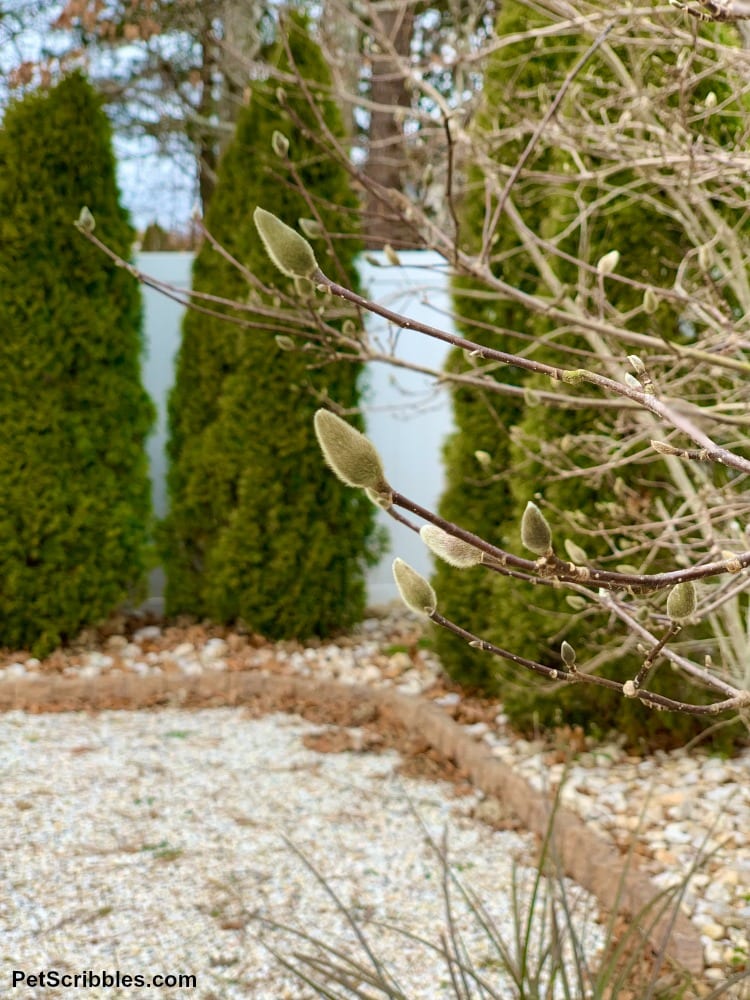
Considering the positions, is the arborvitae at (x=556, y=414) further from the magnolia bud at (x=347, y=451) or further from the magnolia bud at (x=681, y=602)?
Answer: the magnolia bud at (x=347, y=451)

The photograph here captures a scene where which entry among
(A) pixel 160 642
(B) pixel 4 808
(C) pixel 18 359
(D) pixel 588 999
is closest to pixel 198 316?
(C) pixel 18 359

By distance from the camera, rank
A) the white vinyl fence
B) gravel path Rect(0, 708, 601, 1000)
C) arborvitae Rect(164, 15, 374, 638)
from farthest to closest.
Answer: the white vinyl fence
arborvitae Rect(164, 15, 374, 638)
gravel path Rect(0, 708, 601, 1000)

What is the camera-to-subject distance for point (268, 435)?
5.12 metres

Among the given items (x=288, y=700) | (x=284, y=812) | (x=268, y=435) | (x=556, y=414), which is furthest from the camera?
(x=268, y=435)

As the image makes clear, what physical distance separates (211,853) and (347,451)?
8.00ft

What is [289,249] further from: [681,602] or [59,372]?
[59,372]

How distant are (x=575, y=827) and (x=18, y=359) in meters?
3.57

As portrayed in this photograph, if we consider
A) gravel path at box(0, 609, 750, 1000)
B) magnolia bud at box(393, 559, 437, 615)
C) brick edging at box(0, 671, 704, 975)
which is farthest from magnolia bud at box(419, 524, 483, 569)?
brick edging at box(0, 671, 704, 975)

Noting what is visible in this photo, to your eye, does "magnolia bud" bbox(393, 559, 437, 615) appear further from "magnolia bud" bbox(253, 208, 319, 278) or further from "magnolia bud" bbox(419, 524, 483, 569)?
"magnolia bud" bbox(253, 208, 319, 278)

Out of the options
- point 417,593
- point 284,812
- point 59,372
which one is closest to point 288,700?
point 284,812

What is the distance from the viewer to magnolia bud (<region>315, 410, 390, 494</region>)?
0.68 meters

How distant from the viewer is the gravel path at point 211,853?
223 centimetres

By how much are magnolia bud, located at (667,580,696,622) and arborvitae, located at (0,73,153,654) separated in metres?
4.57

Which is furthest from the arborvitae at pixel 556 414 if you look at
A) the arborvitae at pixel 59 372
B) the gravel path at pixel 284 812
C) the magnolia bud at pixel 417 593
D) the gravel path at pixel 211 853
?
the magnolia bud at pixel 417 593
